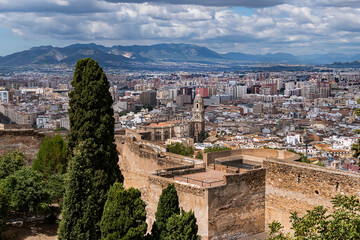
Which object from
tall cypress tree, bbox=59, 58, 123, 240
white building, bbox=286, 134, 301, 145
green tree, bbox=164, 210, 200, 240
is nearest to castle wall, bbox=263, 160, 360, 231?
green tree, bbox=164, 210, 200, 240

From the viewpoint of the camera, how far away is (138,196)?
298 inches

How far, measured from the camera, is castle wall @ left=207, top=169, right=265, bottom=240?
8320 mm

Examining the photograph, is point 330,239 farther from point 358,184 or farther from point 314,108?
point 314,108

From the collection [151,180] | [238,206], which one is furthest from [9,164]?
[238,206]

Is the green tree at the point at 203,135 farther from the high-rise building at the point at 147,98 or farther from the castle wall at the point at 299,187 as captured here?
the castle wall at the point at 299,187

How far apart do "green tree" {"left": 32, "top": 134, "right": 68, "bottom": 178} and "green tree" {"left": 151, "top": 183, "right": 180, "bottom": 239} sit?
6408 mm

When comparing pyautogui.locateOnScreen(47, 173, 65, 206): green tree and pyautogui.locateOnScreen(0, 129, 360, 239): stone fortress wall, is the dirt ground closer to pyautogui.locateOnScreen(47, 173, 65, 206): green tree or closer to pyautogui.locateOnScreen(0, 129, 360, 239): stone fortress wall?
pyautogui.locateOnScreen(47, 173, 65, 206): green tree

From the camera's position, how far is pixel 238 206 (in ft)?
28.7

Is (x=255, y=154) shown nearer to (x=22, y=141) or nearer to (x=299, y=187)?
(x=299, y=187)

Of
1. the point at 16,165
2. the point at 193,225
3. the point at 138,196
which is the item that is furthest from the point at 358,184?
the point at 16,165

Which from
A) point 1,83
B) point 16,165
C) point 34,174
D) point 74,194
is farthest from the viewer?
point 1,83

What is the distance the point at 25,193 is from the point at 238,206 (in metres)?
5.44

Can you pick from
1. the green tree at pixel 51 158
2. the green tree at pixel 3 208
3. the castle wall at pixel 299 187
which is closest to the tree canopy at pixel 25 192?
the green tree at pixel 3 208

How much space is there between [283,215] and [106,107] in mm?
4278
